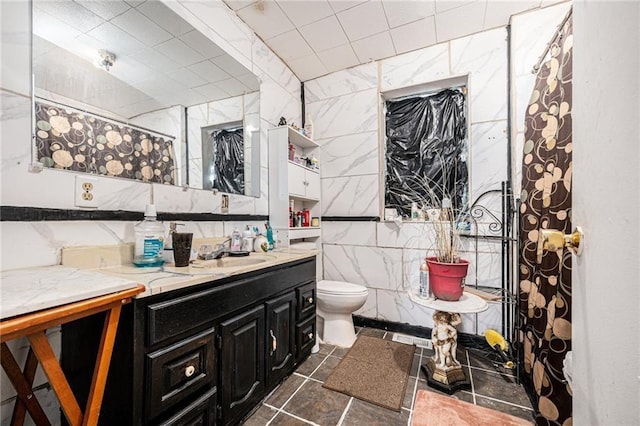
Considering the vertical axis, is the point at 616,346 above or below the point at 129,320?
above

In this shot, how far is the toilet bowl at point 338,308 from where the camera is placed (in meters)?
1.91

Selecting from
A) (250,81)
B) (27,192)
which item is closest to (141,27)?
(250,81)

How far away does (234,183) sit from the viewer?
183 cm

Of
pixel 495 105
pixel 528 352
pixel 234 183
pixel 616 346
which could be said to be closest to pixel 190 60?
pixel 234 183

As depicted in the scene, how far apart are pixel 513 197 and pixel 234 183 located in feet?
6.64

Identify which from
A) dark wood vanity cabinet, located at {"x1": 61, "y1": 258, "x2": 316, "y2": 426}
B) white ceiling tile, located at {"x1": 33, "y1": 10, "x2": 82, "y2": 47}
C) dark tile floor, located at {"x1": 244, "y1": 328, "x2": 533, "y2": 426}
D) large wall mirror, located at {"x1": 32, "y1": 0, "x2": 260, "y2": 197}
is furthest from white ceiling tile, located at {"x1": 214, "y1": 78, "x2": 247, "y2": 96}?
dark tile floor, located at {"x1": 244, "y1": 328, "x2": 533, "y2": 426}

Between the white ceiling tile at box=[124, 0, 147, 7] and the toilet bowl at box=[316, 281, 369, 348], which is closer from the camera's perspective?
the white ceiling tile at box=[124, 0, 147, 7]

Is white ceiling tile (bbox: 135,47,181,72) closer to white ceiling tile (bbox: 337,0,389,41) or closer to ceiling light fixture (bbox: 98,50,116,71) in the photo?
ceiling light fixture (bbox: 98,50,116,71)

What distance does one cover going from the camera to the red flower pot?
1441 millimetres

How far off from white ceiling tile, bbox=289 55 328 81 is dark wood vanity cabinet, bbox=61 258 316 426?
198 centimetres

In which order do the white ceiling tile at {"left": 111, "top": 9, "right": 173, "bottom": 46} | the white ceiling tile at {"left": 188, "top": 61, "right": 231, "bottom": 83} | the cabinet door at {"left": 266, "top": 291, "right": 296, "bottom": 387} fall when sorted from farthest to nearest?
the white ceiling tile at {"left": 188, "top": 61, "right": 231, "bottom": 83} < the cabinet door at {"left": 266, "top": 291, "right": 296, "bottom": 387} < the white ceiling tile at {"left": 111, "top": 9, "right": 173, "bottom": 46}

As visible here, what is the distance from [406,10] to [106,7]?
1.81 meters

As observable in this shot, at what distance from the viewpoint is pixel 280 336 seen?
4.70 ft

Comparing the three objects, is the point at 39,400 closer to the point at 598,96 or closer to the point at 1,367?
the point at 1,367
